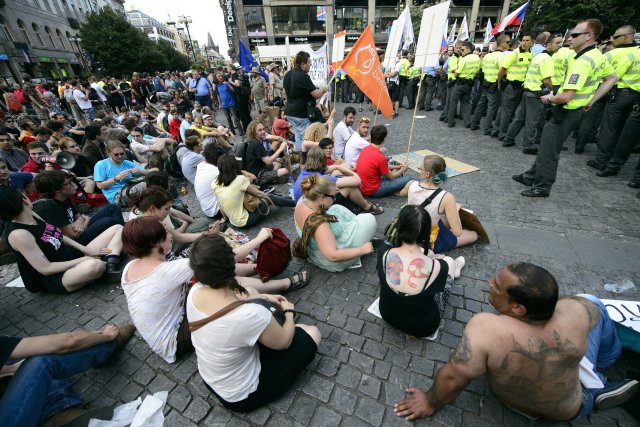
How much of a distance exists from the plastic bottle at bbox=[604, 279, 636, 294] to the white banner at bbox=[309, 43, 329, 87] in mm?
9799

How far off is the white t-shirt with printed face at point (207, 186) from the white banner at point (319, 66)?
23.2ft

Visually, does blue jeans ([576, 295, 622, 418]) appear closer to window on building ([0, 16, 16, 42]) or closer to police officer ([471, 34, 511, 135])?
police officer ([471, 34, 511, 135])

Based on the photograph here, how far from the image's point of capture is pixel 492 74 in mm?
7613

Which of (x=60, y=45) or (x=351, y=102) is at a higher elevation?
(x=60, y=45)

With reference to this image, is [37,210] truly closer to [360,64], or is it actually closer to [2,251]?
[2,251]

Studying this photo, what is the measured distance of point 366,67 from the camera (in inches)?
229

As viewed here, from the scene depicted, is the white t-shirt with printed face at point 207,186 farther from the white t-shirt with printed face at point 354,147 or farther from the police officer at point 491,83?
the police officer at point 491,83

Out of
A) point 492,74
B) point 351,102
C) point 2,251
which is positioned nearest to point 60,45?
point 351,102

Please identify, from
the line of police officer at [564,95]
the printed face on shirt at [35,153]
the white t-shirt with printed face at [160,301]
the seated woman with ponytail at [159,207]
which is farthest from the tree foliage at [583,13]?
the printed face on shirt at [35,153]

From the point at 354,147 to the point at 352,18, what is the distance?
4156 cm

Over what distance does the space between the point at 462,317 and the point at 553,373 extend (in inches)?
47.8

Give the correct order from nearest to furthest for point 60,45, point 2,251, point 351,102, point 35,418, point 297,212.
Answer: point 35,418, point 297,212, point 2,251, point 351,102, point 60,45

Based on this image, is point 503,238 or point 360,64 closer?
point 503,238

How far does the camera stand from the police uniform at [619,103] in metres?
5.01
